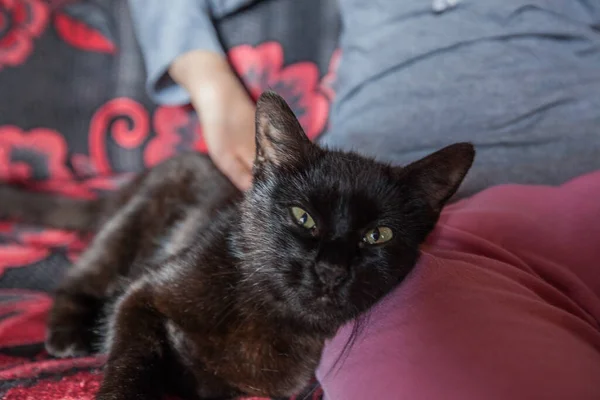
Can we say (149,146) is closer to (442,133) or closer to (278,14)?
(278,14)

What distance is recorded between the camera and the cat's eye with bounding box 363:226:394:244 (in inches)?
32.6

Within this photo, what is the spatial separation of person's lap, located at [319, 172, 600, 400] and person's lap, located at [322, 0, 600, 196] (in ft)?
0.66

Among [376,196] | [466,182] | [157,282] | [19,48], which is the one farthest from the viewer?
[19,48]

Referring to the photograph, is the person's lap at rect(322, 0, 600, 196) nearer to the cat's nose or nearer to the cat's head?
the cat's head

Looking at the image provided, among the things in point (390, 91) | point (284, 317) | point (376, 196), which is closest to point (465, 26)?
point (390, 91)

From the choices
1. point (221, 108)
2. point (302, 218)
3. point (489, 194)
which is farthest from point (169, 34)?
point (489, 194)

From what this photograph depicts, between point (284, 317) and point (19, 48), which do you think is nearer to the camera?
point (284, 317)

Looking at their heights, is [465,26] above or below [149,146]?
above

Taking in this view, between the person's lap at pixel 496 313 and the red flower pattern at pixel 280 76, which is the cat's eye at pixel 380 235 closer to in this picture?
the person's lap at pixel 496 313

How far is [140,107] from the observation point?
4.79ft

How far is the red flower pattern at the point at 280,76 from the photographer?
144 cm

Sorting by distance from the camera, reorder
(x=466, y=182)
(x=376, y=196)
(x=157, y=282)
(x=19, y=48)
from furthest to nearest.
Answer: (x=19, y=48) < (x=466, y=182) < (x=157, y=282) < (x=376, y=196)

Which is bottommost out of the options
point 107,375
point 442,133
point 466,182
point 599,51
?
point 107,375

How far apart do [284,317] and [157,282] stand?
241 millimetres
